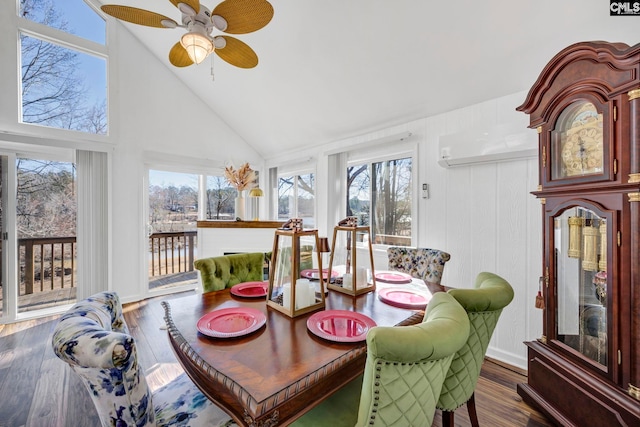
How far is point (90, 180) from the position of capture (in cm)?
330

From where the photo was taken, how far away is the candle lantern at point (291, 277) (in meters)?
1.27

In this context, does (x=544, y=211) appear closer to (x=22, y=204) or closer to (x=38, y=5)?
(x=22, y=204)

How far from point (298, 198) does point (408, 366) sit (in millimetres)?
3832

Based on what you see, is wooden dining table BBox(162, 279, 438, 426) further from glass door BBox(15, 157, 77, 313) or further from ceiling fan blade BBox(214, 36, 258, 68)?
glass door BBox(15, 157, 77, 313)

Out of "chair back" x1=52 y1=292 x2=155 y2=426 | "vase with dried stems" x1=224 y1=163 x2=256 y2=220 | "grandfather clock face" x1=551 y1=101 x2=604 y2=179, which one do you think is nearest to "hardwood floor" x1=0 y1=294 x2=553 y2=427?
"chair back" x1=52 y1=292 x2=155 y2=426

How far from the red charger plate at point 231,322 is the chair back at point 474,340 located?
0.90 m

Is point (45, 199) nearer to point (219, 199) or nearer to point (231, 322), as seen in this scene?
point (219, 199)

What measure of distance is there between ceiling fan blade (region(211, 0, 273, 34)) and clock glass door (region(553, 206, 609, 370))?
6.87 feet

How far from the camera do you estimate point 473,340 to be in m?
1.20

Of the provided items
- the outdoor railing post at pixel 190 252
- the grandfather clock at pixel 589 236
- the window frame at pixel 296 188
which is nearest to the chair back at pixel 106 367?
the grandfather clock at pixel 589 236

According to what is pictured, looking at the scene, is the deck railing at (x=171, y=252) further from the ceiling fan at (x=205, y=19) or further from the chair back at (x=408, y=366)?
the chair back at (x=408, y=366)

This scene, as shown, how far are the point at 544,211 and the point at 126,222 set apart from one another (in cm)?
451

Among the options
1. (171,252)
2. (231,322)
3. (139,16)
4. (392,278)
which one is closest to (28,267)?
(171,252)

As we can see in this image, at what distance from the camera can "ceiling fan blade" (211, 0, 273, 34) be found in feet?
4.78
